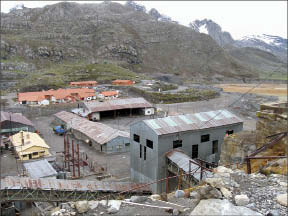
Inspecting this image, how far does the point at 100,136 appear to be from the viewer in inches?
841

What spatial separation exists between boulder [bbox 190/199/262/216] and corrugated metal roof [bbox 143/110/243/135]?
8.22 meters

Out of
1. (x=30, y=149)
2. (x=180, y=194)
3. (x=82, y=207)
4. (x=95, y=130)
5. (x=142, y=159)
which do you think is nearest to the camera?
(x=82, y=207)

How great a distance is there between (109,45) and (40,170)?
289 feet

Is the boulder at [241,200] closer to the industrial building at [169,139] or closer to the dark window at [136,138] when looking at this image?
the industrial building at [169,139]

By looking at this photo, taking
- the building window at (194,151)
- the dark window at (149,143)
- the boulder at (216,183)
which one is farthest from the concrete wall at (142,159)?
the boulder at (216,183)

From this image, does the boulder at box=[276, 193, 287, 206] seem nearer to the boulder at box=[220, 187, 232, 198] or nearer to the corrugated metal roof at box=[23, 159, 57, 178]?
the boulder at box=[220, 187, 232, 198]

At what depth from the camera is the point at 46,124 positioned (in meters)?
30.1

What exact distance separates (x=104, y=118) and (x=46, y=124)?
23.2ft

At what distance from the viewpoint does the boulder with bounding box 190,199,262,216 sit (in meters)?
3.57

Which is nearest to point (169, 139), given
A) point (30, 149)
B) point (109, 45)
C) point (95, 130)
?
point (30, 149)

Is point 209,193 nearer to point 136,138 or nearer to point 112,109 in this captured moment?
point 136,138

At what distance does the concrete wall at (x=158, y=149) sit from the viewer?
12.3 metres

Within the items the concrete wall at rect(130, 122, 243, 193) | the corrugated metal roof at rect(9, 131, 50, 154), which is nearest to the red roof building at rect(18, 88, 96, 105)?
the corrugated metal roof at rect(9, 131, 50, 154)

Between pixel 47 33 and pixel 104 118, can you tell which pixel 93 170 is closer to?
pixel 104 118
